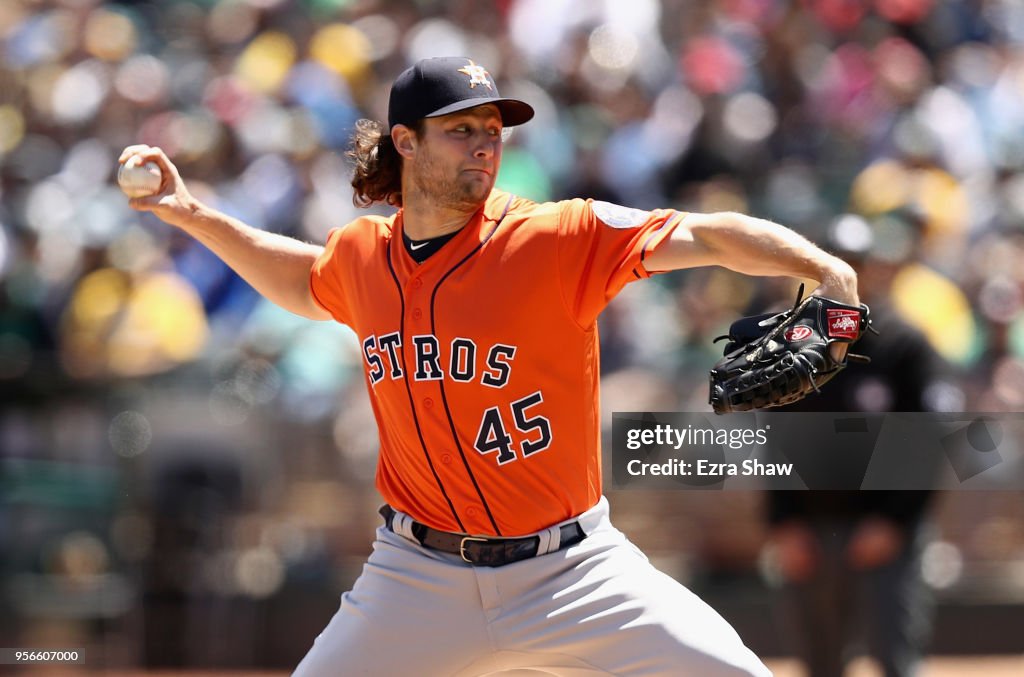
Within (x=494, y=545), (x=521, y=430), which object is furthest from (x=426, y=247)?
(x=494, y=545)

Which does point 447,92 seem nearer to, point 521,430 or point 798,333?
point 521,430

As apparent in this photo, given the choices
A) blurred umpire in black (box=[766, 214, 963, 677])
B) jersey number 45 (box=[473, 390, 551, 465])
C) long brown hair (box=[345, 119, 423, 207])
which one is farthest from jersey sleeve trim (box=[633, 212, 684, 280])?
blurred umpire in black (box=[766, 214, 963, 677])

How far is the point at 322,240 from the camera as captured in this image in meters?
7.60

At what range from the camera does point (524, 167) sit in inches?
307

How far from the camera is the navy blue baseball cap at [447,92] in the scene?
346 centimetres

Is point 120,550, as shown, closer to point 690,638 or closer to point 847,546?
point 847,546

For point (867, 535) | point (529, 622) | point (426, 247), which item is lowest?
point (867, 535)

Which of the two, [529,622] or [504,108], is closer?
[529,622]

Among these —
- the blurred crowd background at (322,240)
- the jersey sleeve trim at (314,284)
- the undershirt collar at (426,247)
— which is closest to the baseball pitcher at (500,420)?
the undershirt collar at (426,247)

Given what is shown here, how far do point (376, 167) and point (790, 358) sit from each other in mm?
1418

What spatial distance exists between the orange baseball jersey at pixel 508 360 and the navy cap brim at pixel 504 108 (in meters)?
0.27

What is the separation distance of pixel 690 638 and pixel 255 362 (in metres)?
3.87

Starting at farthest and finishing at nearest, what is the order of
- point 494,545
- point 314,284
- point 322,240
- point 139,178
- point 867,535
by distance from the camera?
point 322,240 < point 867,535 < point 314,284 < point 139,178 < point 494,545

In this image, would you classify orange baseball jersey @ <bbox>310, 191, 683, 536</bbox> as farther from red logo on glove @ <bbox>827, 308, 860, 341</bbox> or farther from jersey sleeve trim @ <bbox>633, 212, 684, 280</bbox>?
red logo on glove @ <bbox>827, 308, 860, 341</bbox>
